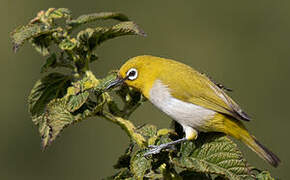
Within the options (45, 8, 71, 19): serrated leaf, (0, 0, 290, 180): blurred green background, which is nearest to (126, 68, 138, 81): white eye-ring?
(45, 8, 71, 19): serrated leaf

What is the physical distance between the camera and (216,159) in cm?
184

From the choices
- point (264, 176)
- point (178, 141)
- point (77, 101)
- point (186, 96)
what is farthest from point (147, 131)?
point (186, 96)

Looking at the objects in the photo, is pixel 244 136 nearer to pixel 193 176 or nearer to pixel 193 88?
pixel 193 88

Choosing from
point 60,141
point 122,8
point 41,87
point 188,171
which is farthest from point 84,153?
point 188,171

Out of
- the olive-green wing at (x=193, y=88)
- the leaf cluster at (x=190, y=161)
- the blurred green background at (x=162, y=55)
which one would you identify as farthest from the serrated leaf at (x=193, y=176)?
the blurred green background at (x=162, y=55)

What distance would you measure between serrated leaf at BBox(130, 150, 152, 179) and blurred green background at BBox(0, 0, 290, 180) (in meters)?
2.87

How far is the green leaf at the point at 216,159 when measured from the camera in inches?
70.6

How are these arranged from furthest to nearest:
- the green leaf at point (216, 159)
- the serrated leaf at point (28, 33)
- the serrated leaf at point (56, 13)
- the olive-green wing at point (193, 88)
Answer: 1. the olive-green wing at point (193, 88)
2. the serrated leaf at point (56, 13)
3. the serrated leaf at point (28, 33)
4. the green leaf at point (216, 159)

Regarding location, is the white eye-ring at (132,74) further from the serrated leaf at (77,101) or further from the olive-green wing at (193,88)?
the serrated leaf at (77,101)

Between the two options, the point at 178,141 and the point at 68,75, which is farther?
the point at 68,75

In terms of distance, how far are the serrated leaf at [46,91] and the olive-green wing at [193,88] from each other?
56cm

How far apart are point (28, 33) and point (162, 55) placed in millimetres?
3310

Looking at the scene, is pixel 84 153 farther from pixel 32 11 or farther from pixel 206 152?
pixel 206 152

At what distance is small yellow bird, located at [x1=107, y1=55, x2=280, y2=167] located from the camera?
7.74ft
